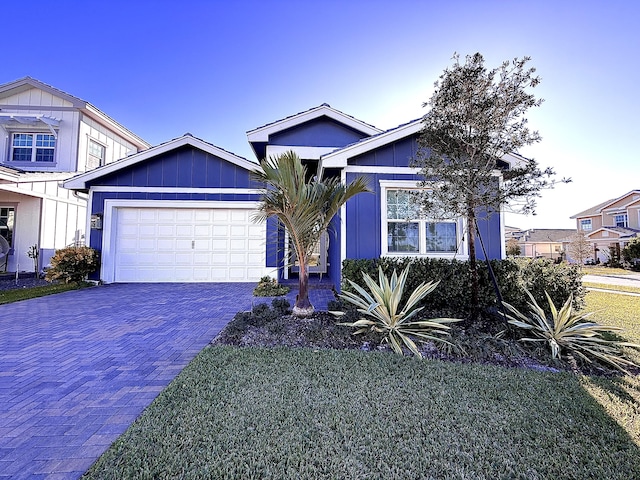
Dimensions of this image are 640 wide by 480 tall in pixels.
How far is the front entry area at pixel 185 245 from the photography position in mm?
9961

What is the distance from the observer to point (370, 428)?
7.49 ft

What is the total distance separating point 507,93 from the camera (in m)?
4.66

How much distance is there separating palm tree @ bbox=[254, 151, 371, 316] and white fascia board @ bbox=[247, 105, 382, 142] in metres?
5.79

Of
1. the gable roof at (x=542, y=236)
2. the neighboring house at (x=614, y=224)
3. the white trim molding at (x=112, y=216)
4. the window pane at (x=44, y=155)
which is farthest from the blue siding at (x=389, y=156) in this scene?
the gable roof at (x=542, y=236)

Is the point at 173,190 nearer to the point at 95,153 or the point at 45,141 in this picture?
the point at 95,153

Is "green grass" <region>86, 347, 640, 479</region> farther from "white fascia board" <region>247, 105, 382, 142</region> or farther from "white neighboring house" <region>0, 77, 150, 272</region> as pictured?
"white neighboring house" <region>0, 77, 150, 272</region>

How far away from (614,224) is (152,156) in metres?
43.1

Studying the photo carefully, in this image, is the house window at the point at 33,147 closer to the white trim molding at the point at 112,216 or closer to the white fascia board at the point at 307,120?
the white trim molding at the point at 112,216

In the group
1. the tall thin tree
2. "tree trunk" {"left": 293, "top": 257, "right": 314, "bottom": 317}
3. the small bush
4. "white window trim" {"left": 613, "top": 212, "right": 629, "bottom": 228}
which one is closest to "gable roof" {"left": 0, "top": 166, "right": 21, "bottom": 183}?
the small bush

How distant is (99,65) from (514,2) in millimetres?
16574

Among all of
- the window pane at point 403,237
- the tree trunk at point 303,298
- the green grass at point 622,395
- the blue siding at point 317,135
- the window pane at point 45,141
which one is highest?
the window pane at point 45,141

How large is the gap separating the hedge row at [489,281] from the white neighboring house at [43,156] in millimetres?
13632

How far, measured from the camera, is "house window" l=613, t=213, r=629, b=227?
29.5 meters

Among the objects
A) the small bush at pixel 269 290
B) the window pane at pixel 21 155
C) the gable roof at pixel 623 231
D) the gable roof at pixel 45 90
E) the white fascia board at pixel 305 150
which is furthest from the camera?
→ the gable roof at pixel 623 231
